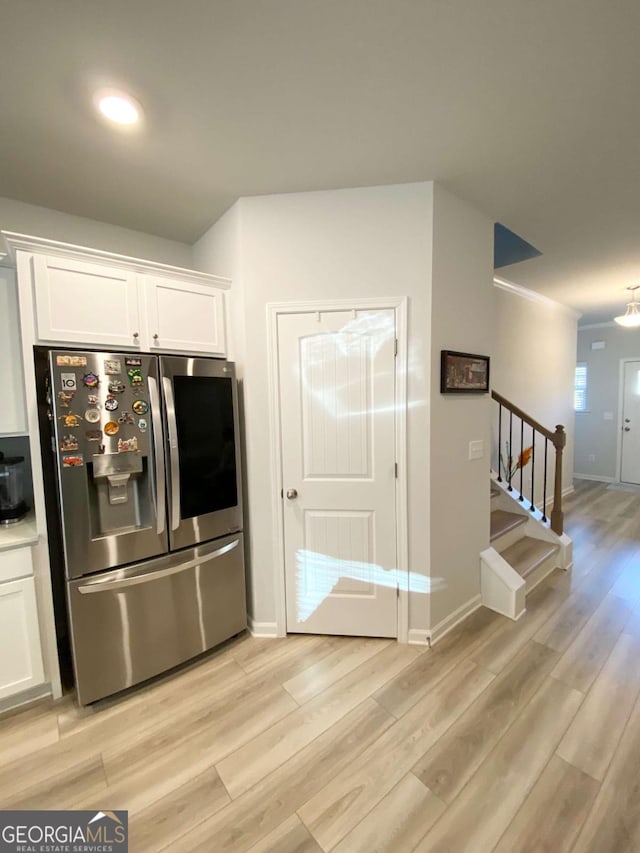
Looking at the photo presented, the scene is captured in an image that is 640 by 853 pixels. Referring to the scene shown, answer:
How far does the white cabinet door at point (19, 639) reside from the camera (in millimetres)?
1704

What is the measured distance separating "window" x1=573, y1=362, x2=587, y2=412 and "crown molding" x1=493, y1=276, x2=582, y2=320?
1.47m

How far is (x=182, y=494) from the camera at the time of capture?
1950 mm

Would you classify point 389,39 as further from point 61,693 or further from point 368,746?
point 61,693

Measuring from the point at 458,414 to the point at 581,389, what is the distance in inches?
214

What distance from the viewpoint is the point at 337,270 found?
2.09m

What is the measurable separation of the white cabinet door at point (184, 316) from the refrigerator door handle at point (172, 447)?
28 centimetres

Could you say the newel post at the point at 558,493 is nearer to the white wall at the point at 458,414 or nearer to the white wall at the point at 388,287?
the white wall at the point at 458,414

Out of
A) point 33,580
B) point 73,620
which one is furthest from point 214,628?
point 33,580

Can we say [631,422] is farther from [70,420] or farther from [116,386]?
[70,420]

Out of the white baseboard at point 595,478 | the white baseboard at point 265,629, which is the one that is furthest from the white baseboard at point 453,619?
the white baseboard at point 595,478

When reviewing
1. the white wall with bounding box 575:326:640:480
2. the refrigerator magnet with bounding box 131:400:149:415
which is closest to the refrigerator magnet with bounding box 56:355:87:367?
the refrigerator magnet with bounding box 131:400:149:415

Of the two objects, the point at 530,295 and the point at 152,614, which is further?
the point at 530,295

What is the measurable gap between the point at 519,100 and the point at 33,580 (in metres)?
3.11

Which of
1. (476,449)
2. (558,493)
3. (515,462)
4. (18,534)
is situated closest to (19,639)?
(18,534)
